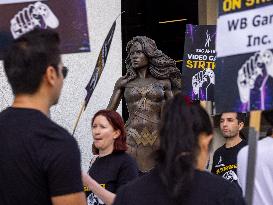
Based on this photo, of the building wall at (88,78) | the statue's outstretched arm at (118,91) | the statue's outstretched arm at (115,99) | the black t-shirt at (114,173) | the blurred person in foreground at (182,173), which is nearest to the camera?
the blurred person in foreground at (182,173)

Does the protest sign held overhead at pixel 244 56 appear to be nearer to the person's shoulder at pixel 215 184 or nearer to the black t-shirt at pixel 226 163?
the person's shoulder at pixel 215 184

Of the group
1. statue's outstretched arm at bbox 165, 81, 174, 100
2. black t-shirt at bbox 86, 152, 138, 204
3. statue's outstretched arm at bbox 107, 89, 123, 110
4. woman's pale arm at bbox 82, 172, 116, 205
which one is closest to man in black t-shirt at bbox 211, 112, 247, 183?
statue's outstretched arm at bbox 165, 81, 174, 100

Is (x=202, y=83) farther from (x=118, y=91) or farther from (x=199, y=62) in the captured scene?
(x=118, y=91)

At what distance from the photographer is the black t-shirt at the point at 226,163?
18.5ft

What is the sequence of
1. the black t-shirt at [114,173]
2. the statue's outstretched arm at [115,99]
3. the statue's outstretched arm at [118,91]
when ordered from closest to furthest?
the black t-shirt at [114,173] → the statue's outstretched arm at [115,99] → the statue's outstretched arm at [118,91]

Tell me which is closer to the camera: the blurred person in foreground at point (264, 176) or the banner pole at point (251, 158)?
the banner pole at point (251, 158)

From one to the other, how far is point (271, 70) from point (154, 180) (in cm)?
95

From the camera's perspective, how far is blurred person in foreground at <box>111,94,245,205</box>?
2480 mm

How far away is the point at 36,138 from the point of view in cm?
268

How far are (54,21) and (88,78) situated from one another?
4.37 m

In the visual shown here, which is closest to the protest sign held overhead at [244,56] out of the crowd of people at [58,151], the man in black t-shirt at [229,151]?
the crowd of people at [58,151]

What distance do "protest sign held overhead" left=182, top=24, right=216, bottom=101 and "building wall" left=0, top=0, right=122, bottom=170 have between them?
1086 millimetres

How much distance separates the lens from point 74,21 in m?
3.47

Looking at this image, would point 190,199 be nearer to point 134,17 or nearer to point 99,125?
point 99,125
